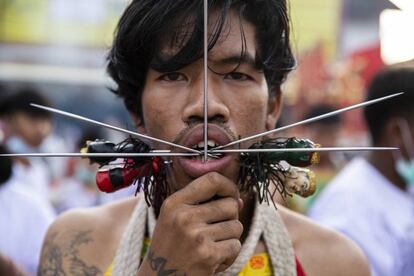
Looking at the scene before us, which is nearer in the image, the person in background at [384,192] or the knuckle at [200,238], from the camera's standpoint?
the knuckle at [200,238]

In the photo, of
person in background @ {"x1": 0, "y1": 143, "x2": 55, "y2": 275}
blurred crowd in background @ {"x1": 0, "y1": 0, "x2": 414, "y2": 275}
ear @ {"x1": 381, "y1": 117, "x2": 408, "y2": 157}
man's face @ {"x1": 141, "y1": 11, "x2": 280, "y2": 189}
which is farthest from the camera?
blurred crowd in background @ {"x1": 0, "y1": 0, "x2": 414, "y2": 275}

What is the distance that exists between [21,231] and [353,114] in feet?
33.4

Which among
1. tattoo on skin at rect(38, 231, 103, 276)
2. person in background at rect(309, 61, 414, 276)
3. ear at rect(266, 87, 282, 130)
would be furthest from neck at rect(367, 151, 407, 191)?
tattoo on skin at rect(38, 231, 103, 276)

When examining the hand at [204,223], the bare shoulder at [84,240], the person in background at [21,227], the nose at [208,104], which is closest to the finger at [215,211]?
the hand at [204,223]

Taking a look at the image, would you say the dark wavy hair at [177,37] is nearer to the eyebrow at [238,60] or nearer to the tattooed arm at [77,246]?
the eyebrow at [238,60]

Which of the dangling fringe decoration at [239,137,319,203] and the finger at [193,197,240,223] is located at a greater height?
the dangling fringe decoration at [239,137,319,203]

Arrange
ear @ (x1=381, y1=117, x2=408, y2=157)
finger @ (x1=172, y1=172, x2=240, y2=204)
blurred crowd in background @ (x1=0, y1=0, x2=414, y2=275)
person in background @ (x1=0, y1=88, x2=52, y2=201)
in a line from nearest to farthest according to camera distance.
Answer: finger @ (x1=172, y1=172, x2=240, y2=204)
ear @ (x1=381, y1=117, x2=408, y2=157)
person in background @ (x1=0, y1=88, x2=52, y2=201)
blurred crowd in background @ (x1=0, y1=0, x2=414, y2=275)

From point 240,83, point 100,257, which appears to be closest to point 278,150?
point 240,83

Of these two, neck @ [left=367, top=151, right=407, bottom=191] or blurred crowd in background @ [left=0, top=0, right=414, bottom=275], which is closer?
neck @ [left=367, top=151, right=407, bottom=191]

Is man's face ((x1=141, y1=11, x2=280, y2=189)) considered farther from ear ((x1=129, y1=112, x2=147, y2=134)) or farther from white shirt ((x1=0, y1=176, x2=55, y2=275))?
white shirt ((x1=0, y1=176, x2=55, y2=275))

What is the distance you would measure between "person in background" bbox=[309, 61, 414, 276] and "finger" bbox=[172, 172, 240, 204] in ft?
8.13

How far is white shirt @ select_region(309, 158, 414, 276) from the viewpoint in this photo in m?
4.38

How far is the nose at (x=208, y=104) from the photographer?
217 centimetres

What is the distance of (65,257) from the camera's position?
2740 millimetres
